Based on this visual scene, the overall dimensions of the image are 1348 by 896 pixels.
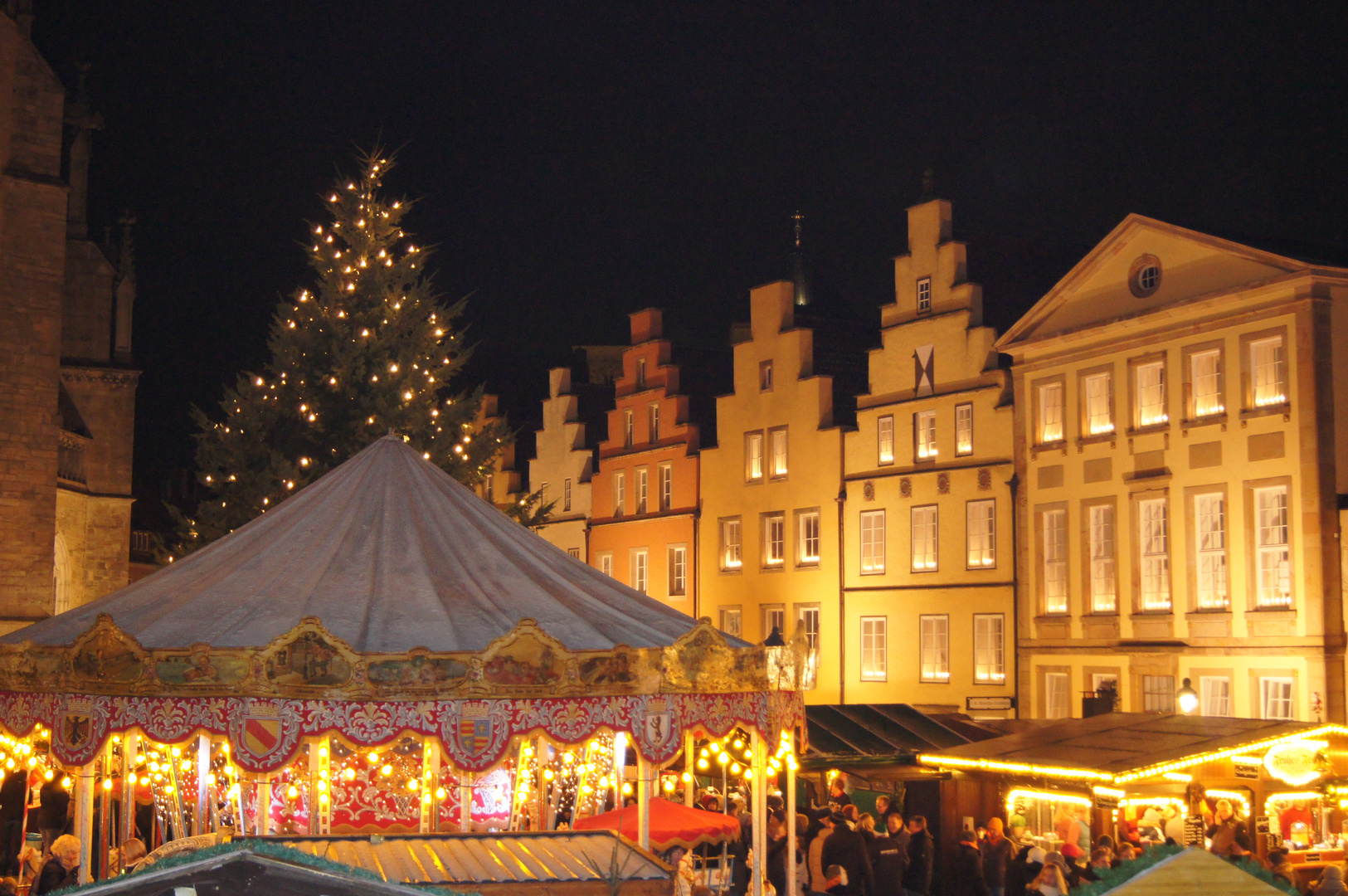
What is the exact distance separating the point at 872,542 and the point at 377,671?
65.2 feet

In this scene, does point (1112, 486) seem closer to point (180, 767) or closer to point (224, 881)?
point (180, 767)

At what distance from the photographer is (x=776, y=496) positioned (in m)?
32.4

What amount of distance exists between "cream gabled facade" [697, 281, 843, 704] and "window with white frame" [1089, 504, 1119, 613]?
20.9 feet

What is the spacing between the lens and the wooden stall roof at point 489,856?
1087 cm

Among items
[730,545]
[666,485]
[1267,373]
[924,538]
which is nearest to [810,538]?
[730,545]

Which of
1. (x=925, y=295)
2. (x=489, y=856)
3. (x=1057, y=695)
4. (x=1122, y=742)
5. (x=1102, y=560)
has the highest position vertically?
(x=925, y=295)

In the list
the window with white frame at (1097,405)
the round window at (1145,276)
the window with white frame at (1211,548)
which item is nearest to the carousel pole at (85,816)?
the window with white frame at (1211,548)

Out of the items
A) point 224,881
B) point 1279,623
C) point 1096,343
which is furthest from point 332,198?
point 224,881

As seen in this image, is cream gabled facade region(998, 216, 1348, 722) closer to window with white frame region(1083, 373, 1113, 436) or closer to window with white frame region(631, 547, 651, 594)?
window with white frame region(1083, 373, 1113, 436)

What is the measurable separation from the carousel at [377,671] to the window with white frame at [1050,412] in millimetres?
13602

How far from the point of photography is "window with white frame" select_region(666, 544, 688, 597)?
1389 inches

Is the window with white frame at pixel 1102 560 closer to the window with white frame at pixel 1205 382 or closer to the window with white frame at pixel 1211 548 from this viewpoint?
the window with white frame at pixel 1211 548

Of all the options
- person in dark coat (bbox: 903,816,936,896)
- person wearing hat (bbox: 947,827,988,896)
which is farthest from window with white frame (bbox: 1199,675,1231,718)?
person wearing hat (bbox: 947,827,988,896)

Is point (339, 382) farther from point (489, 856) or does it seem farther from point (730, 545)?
point (730, 545)
